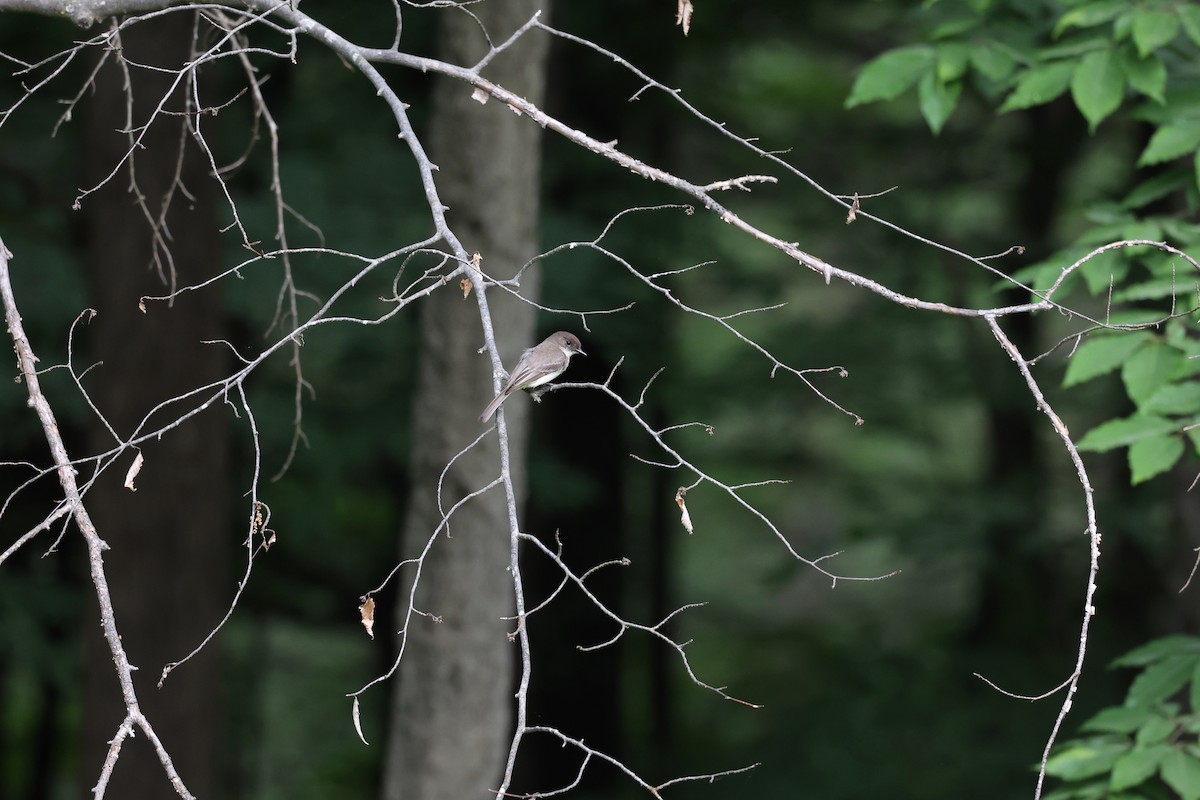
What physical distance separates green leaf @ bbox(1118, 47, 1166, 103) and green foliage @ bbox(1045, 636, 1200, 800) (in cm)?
144

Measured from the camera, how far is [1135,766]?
9.75ft

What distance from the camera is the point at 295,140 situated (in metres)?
7.89

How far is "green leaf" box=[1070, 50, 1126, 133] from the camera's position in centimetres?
328

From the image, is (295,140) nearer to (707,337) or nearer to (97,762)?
(97,762)

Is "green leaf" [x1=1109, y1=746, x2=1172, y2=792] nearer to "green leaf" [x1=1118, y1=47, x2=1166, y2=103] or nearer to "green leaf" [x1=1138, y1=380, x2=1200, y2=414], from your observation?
"green leaf" [x1=1138, y1=380, x2=1200, y2=414]

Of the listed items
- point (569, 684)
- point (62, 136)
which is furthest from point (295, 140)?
point (569, 684)

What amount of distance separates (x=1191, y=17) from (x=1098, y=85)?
26 cm

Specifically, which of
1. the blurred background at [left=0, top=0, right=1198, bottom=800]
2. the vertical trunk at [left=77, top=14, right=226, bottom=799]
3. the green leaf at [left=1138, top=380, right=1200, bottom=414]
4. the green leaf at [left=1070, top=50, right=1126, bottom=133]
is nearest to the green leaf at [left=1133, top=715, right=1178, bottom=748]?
the green leaf at [left=1138, top=380, right=1200, bottom=414]

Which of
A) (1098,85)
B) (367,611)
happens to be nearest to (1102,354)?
(1098,85)

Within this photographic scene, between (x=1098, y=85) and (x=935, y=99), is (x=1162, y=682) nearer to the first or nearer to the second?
(x=1098, y=85)

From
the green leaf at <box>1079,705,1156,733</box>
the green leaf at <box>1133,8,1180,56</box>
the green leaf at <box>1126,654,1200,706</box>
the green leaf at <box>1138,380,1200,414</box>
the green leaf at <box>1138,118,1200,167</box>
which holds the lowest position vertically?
the green leaf at <box>1079,705,1156,733</box>

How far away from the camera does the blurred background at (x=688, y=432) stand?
281 inches

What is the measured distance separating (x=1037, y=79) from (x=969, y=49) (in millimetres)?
265

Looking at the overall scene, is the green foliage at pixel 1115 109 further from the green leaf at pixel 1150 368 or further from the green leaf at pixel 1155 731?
the green leaf at pixel 1155 731
